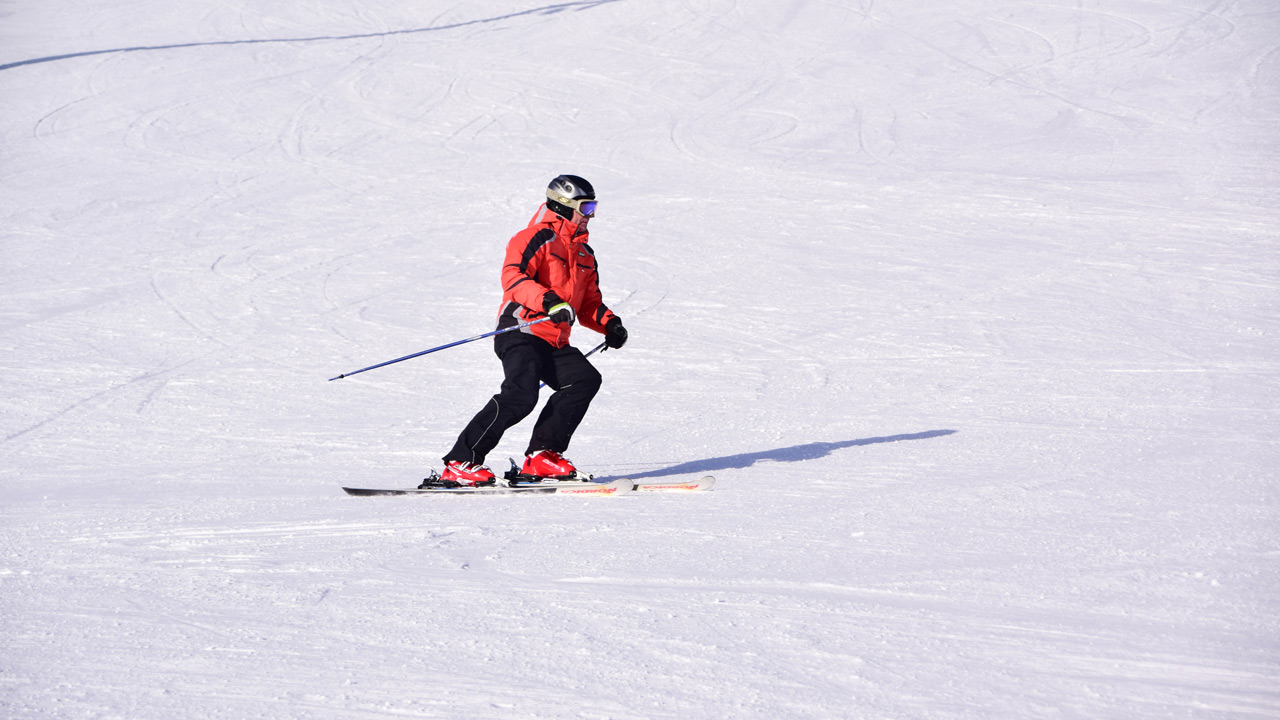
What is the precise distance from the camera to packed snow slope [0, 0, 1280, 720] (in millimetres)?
3154

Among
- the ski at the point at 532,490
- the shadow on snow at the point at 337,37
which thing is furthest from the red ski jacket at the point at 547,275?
the shadow on snow at the point at 337,37

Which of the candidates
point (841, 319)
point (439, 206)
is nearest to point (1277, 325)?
point (841, 319)

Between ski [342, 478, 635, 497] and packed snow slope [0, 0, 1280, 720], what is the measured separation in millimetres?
166

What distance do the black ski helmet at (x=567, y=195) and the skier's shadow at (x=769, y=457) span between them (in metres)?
1.33

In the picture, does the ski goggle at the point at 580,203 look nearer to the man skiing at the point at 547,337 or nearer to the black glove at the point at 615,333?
the man skiing at the point at 547,337

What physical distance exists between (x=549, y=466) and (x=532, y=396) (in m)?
0.41

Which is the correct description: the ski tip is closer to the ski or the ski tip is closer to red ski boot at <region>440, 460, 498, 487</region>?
the ski

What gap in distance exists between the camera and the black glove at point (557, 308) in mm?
5004

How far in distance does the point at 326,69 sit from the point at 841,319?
40.1 ft

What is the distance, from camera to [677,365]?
26.7 ft

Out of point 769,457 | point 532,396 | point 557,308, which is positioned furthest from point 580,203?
point 769,457

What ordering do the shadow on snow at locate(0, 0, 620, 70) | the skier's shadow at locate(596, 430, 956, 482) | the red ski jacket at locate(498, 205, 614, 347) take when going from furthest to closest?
1. the shadow on snow at locate(0, 0, 620, 70)
2. the skier's shadow at locate(596, 430, 956, 482)
3. the red ski jacket at locate(498, 205, 614, 347)

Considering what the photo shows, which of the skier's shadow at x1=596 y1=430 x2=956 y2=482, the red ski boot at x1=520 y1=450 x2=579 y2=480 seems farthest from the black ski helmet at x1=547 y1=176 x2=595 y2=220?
the skier's shadow at x1=596 y1=430 x2=956 y2=482

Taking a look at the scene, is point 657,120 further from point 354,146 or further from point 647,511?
point 647,511
